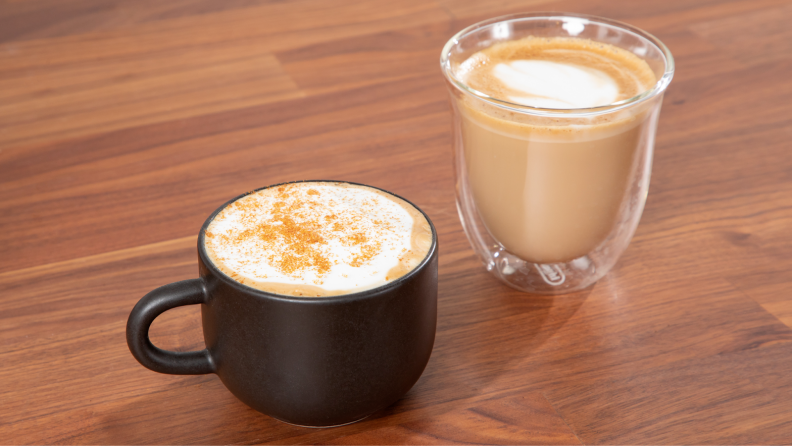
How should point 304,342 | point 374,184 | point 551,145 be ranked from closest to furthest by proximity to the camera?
point 304,342 < point 551,145 < point 374,184

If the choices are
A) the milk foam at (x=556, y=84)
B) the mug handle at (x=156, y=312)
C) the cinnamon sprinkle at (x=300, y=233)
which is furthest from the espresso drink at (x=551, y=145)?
the mug handle at (x=156, y=312)

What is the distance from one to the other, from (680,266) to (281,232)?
0.32 metres

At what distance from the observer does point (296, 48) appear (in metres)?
0.92

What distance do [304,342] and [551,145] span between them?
8.4 inches

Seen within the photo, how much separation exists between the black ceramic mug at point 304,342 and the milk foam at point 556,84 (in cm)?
17

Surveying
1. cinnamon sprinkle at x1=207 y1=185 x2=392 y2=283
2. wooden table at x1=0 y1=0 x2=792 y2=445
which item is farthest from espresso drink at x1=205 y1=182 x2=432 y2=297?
wooden table at x1=0 y1=0 x2=792 y2=445

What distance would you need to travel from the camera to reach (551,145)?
495 mm

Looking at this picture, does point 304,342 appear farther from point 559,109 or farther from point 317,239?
point 559,109

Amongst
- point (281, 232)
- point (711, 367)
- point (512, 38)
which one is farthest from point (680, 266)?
point (281, 232)

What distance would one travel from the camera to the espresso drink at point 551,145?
50 centimetres

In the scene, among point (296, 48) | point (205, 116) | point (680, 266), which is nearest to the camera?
point (680, 266)

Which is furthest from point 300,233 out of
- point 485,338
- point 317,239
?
point 485,338

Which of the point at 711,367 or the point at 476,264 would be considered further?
the point at 476,264

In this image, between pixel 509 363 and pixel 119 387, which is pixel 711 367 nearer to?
pixel 509 363
